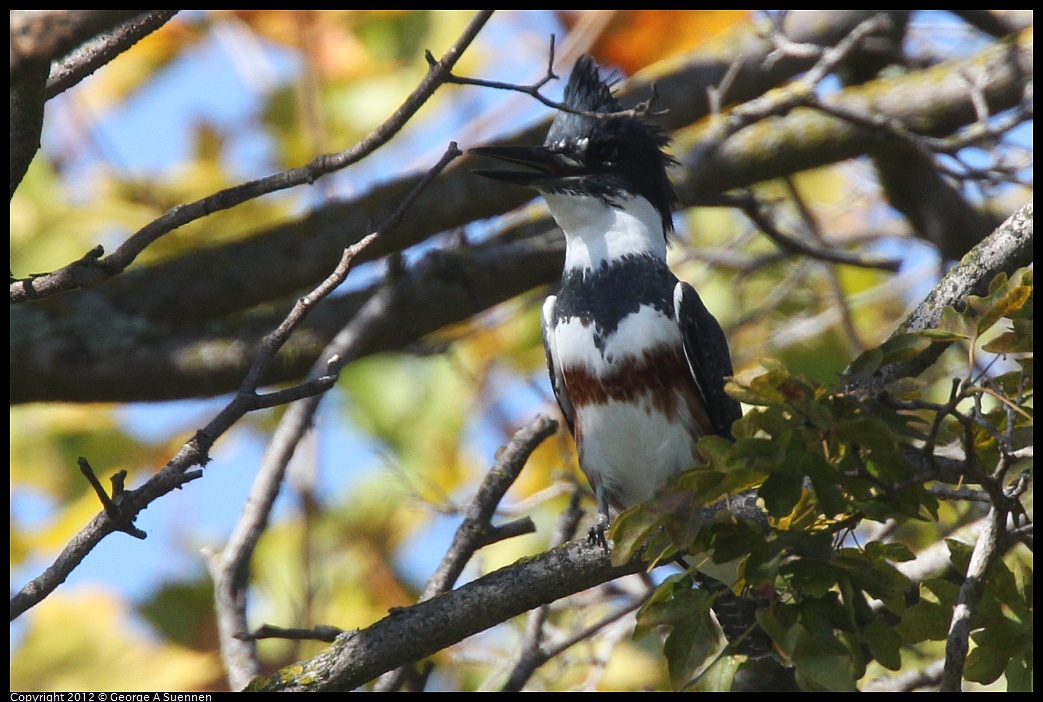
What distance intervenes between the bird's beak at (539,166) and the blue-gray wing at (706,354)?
0.55 m

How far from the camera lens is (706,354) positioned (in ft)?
10.4

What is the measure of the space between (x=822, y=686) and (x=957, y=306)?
98 cm

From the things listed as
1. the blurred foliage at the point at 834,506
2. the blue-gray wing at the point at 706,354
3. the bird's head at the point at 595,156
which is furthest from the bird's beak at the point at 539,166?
the blurred foliage at the point at 834,506

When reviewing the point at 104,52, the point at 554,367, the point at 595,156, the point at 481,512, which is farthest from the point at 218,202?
the point at 595,156

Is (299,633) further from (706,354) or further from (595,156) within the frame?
(595,156)

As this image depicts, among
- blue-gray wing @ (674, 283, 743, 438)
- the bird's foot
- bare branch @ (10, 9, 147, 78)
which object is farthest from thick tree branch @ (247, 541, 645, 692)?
bare branch @ (10, 9, 147, 78)

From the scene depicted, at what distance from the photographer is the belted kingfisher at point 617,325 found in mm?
3170

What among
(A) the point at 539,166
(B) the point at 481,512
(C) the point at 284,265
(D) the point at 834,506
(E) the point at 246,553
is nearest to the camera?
(D) the point at 834,506

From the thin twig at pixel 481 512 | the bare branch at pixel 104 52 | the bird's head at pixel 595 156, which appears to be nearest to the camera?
the bare branch at pixel 104 52

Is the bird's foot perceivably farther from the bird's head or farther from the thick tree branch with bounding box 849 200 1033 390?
the bird's head

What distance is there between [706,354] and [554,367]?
0.48 metres

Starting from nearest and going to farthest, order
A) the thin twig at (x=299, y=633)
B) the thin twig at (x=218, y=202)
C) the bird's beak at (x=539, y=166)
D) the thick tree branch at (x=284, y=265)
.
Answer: the thin twig at (x=218, y=202) → the thin twig at (x=299, y=633) → the bird's beak at (x=539, y=166) → the thick tree branch at (x=284, y=265)

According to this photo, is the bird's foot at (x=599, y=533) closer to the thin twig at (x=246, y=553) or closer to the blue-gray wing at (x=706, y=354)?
the blue-gray wing at (x=706, y=354)
